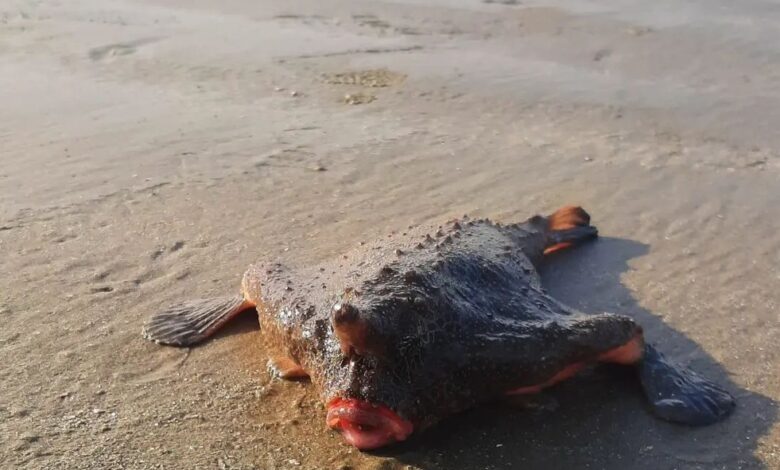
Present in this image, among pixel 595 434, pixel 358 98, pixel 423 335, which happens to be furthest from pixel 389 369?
pixel 358 98

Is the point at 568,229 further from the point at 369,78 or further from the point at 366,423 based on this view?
the point at 369,78

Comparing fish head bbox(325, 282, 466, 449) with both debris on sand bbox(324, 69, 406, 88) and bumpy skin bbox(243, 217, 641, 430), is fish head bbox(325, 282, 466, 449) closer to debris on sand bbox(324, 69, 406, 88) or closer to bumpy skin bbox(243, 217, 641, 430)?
bumpy skin bbox(243, 217, 641, 430)

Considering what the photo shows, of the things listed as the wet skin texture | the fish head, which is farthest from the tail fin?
the fish head

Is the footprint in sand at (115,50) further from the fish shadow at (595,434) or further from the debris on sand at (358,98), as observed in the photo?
the fish shadow at (595,434)

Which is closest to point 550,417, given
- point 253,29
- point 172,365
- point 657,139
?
point 172,365

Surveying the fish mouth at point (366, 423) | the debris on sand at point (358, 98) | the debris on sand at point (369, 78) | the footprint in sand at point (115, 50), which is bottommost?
the debris on sand at point (358, 98)

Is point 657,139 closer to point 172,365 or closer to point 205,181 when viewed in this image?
point 205,181

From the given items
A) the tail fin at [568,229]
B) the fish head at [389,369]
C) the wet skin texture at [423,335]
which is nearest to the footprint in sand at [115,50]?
the tail fin at [568,229]
